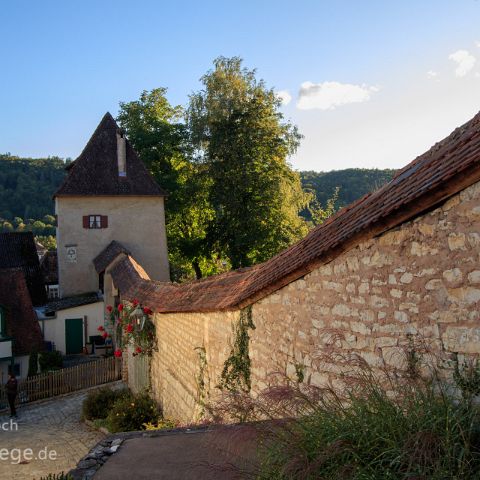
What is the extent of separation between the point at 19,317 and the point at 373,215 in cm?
2143

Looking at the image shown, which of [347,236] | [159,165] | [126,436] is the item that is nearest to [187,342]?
[126,436]

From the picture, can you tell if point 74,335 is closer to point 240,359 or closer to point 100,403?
point 100,403

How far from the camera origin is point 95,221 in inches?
1046

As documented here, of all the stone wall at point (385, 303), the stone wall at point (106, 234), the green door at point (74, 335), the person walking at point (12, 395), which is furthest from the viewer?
the stone wall at point (106, 234)

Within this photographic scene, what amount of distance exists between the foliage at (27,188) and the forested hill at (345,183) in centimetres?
3033

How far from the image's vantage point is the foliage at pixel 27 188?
59.6 m

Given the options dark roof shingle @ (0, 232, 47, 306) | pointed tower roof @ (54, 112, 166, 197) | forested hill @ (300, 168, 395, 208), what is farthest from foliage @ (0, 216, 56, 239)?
pointed tower roof @ (54, 112, 166, 197)

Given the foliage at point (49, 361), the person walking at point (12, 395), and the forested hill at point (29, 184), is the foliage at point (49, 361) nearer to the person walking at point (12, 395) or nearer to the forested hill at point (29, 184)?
the person walking at point (12, 395)

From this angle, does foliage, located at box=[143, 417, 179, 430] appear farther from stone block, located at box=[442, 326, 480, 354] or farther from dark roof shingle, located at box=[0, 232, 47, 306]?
dark roof shingle, located at box=[0, 232, 47, 306]

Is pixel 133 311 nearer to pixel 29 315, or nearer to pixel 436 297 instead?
pixel 436 297

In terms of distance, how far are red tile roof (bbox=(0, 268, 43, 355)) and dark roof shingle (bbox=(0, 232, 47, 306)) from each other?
564 cm

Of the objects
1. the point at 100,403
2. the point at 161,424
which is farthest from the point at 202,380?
the point at 100,403

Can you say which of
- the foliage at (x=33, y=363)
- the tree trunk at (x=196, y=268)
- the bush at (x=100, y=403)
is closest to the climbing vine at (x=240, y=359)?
the bush at (x=100, y=403)

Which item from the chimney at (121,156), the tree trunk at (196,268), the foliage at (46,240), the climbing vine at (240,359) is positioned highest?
the chimney at (121,156)
